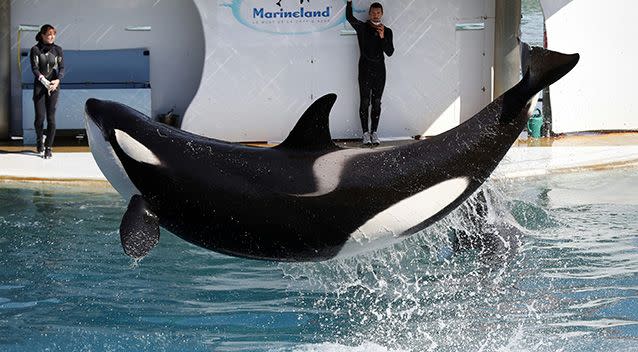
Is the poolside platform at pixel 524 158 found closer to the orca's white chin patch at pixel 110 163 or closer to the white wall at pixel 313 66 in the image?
the white wall at pixel 313 66

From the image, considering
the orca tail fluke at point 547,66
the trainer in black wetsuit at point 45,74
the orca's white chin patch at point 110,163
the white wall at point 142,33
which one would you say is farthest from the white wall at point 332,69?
the orca tail fluke at point 547,66

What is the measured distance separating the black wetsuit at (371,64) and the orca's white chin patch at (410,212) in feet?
26.1

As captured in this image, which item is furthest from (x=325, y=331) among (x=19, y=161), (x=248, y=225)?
(x=19, y=161)

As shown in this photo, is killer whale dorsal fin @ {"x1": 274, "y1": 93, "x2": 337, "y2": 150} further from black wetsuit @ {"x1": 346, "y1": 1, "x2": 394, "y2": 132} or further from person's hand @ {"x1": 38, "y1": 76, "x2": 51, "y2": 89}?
black wetsuit @ {"x1": 346, "y1": 1, "x2": 394, "y2": 132}

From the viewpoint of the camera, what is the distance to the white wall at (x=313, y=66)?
13430 mm

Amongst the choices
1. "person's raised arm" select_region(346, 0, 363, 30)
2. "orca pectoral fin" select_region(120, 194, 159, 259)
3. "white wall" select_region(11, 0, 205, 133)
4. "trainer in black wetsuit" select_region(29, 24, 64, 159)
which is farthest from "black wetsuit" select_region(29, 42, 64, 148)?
"orca pectoral fin" select_region(120, 194, 159, 259)

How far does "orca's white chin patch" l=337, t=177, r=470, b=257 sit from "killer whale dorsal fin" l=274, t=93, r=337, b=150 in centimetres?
38

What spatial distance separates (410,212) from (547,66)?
0.83 metres

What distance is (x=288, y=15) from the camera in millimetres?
13422

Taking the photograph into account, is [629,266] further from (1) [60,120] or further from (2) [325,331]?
(1) [60,120]

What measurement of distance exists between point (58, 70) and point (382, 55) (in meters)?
3.56

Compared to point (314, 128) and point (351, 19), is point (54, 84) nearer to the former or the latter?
point (351, 19)

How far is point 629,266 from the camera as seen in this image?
730 cm

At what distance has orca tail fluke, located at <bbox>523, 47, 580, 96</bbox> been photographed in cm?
469
